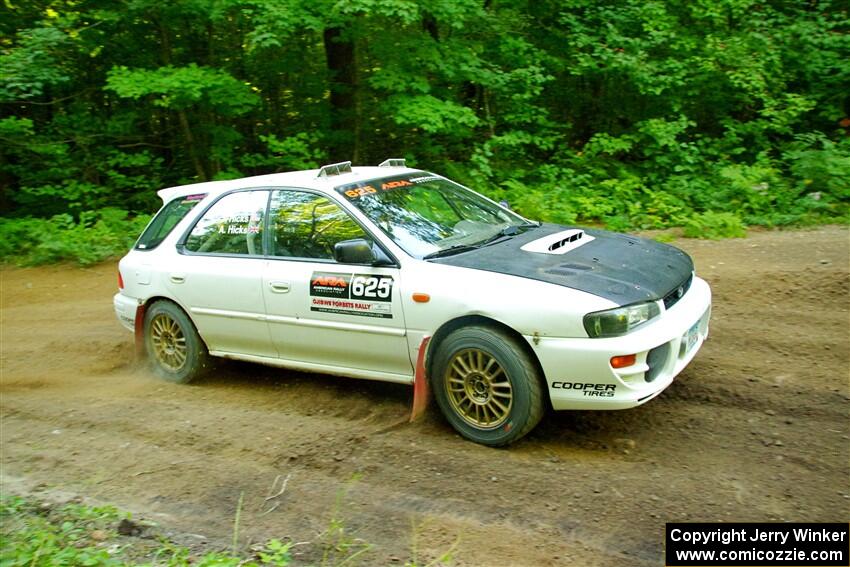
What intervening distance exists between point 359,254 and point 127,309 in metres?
2.94

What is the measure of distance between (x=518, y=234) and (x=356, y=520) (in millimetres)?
2583

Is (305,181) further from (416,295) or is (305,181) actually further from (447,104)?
(447,104)

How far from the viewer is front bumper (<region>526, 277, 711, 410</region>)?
4.37 metres

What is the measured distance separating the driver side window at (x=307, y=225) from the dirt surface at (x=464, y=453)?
4.01 ft

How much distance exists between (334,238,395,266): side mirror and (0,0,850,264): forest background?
573 cm

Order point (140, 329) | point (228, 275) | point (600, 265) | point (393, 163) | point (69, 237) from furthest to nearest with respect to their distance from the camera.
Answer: point (69, 237)
point (140, 329)
point (393, 163)
point (228, 275)
point (600, 265)

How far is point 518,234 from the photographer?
5746 millimetres

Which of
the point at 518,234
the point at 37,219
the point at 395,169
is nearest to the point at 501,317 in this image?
the point at 518,234

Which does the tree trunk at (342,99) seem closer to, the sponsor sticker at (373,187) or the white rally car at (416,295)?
the white rally car at (416,295)

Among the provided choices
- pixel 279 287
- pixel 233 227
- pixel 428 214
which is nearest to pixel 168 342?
pixel 233 227

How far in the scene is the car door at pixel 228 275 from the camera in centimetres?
586

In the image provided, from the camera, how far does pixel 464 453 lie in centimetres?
477

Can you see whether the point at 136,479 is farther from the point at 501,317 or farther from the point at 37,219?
the point at 37,219

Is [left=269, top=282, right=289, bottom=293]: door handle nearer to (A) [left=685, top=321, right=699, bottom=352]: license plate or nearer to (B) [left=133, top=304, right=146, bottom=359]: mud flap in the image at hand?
→ (B) [left=133, top=304, right=146, bottom=359]: mud flap
